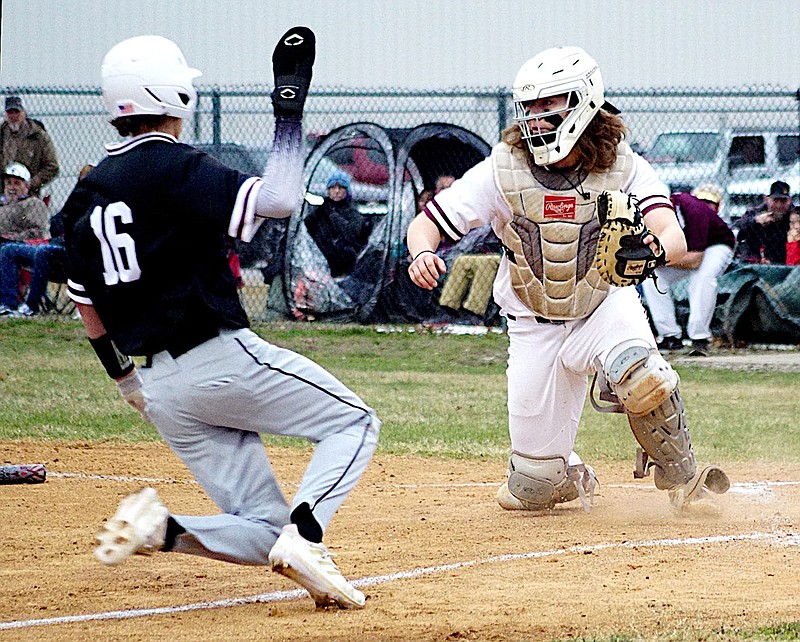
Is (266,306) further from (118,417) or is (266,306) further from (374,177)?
(118,417)

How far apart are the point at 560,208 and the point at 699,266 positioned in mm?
7736

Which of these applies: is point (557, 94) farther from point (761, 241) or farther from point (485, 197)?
point (761, 241)

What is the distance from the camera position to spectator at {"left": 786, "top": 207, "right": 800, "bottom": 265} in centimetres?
1412

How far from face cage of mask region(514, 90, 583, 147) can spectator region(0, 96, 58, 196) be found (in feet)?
36.3

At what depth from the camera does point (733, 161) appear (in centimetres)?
1744

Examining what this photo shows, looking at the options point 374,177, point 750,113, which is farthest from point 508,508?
point 750,113

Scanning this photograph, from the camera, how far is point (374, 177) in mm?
16359

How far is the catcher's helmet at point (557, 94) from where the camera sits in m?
5.68

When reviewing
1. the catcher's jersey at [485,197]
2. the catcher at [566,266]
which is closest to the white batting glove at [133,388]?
the catcher at [566,266]

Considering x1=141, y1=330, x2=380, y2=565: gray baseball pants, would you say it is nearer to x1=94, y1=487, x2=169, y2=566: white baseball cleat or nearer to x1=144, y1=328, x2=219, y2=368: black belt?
x1=144, y1=328, x2=219, y2=368: black belt

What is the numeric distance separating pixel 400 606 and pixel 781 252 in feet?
36.6

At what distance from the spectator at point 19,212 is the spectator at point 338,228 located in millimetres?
3113

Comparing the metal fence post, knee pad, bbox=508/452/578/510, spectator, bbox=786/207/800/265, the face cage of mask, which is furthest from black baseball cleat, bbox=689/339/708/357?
the face cage of mask

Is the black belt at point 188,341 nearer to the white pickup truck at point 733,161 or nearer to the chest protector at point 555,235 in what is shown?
the chest protector at point 555,235
